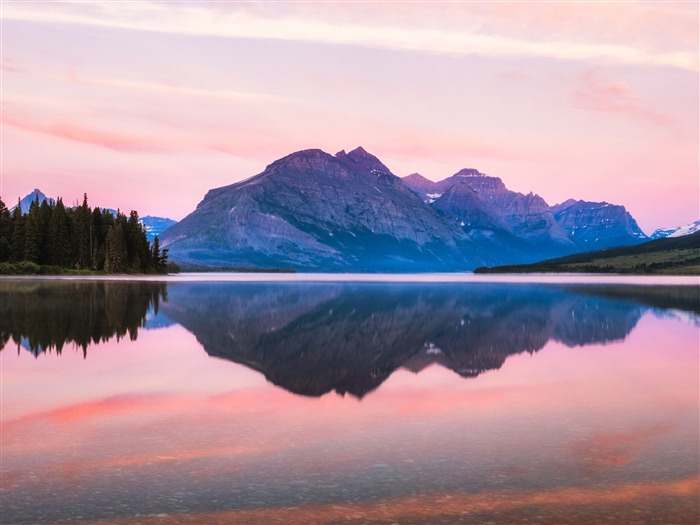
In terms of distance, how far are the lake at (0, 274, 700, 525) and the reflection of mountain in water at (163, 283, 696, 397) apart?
0.95 feet

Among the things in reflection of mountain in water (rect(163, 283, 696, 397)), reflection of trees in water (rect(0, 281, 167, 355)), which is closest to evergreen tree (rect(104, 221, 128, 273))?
reflection of trees in water (rect(0, 281, 167, 355))

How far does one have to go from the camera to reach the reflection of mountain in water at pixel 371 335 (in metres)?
29.5

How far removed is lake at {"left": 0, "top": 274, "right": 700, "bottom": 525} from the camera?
41.3 feet

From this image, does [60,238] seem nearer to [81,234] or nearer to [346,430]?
[81,234]

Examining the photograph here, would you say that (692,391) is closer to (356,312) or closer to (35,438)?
(35,438)

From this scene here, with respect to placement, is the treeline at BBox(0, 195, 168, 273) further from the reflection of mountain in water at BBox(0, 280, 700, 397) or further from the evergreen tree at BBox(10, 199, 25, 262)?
the reflection of mountain in water at BBox(0, 280, 700, 397)

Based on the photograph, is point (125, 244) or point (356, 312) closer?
point (356, 312)

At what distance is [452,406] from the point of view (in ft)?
71.7

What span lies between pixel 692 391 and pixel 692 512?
14095 millimetres

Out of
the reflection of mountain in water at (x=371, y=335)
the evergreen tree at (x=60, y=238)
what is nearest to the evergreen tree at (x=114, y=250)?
the evergreen tree at (x=60, y=238)

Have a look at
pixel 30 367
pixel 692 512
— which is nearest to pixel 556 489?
pixel 692 512

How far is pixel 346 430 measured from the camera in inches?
717

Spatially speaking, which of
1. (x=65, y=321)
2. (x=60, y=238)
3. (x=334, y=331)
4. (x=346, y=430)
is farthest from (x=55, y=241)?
(x=346, y=430)

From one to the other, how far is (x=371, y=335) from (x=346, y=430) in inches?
991
